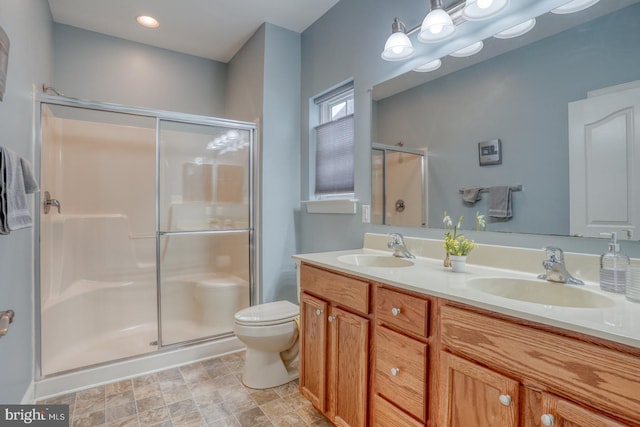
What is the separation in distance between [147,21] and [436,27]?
92.0 inches

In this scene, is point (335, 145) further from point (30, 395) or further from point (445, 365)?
point (30, 395)

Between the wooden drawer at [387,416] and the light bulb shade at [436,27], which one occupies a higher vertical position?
the light bulb shade at [436,27]

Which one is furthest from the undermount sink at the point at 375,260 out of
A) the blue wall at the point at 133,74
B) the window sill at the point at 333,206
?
the blue wall at the point at 133,74

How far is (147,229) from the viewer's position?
2.88 metres

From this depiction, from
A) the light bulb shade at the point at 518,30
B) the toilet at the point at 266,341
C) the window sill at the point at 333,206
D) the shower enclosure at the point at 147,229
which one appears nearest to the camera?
the light bulb shade at the point at 518,30

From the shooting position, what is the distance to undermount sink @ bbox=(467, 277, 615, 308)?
1.03m

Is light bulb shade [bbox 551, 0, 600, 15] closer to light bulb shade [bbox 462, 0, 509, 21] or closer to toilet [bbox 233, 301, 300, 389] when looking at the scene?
light bulb shade [bbox 462, 0, 509, 21]

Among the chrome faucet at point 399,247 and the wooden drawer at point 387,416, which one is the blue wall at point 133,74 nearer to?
the chrome faucet at point 399,247

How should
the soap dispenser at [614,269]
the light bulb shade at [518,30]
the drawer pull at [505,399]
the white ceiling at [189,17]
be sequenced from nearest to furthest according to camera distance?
the drawer pull at [505,399] → the soap dispenser at [614,269] → the light bulb shade at [518,30] → the white ceiling at [189,17]

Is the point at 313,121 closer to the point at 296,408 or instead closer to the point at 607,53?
the point at 607,53

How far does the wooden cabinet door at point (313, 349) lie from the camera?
156 centimetres

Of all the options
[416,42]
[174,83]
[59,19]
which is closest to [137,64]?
[174,83]

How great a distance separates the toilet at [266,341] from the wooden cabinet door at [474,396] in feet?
3.81

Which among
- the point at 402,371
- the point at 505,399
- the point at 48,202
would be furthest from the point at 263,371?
the point at 48,202
